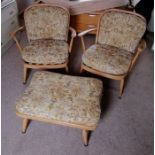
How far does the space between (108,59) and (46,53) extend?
0.65m

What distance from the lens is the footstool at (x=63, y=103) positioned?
135 cm

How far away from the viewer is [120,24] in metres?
1.95

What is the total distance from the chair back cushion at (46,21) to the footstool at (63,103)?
28.8 inches

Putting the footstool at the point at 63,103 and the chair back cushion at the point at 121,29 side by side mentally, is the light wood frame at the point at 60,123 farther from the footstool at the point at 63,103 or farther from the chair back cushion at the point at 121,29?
the chair back cushion at the point at 121,29

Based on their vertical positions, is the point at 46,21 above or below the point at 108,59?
above

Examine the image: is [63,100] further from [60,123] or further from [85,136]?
[85,136]

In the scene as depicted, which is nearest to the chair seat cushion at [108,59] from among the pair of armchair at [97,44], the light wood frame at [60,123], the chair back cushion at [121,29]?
the pair of armchair at [97,44]

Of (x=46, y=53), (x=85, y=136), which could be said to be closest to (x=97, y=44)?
(x=46, y=53)

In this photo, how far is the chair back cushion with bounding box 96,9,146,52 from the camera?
188cm

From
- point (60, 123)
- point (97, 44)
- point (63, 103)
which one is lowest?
point (60, 123)

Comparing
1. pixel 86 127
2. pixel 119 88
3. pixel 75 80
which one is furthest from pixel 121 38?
pixel 86 127

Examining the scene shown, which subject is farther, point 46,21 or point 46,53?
point 46,21

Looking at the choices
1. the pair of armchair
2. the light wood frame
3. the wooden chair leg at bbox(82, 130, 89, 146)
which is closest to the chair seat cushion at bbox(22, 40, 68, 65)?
the pair of armchair

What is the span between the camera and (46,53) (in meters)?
1.88
